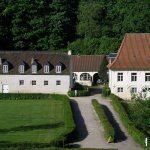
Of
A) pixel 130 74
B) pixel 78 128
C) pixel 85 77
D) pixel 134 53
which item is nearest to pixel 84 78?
pixel 85 77

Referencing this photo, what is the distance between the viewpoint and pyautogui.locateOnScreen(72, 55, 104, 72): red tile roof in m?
92.1

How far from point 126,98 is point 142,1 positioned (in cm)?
4232

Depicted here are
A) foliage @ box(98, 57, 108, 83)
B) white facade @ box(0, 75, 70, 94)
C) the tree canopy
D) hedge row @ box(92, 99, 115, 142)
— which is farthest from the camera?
the tree canopy

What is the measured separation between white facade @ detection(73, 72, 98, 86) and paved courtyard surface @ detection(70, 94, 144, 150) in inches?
826

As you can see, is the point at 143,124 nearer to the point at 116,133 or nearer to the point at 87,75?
the point at 116,133

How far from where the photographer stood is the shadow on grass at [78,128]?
49809 mm

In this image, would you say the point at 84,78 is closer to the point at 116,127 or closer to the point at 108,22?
the point at 108,22

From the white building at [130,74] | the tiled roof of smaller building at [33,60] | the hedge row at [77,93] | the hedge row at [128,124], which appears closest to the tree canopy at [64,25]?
the tiled roof of smaller building at [33,60]

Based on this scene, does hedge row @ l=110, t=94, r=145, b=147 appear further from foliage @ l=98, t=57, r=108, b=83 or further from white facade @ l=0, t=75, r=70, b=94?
foliage @ l=98, t=57, r=108, b=83

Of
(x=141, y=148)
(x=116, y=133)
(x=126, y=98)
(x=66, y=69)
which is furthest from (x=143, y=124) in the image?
(x=66, y=69)

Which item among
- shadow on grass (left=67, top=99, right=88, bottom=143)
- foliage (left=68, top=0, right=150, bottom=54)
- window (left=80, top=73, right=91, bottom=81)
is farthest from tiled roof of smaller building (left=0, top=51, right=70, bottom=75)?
foliage (left=68, top=0, right=150, bottom=54)

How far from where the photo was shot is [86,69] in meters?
91.9

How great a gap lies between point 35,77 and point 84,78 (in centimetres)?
1501

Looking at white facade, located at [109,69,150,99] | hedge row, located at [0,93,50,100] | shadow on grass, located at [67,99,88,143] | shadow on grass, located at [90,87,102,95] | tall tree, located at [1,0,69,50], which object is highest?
tall tree, located at [1,0,69,50]
